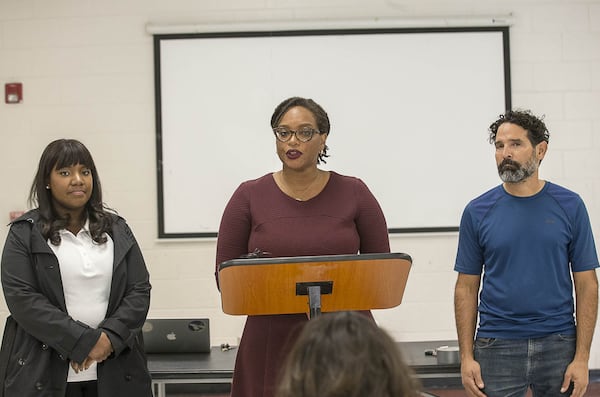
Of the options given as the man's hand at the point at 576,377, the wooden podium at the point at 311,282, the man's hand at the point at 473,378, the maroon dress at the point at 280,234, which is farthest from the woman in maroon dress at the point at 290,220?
the man's hand at the point at 576,377

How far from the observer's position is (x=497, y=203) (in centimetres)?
260

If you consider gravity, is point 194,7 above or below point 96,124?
above

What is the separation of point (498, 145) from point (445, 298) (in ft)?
8.58

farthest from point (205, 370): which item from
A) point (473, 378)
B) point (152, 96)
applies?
point (152, 96)

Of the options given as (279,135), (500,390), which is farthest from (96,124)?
(500,390)

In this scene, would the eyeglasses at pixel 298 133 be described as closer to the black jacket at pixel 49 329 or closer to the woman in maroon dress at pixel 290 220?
the woman in maroon dress at pixel 290 220

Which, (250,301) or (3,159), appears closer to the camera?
(250,301)

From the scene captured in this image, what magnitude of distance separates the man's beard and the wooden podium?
31.1 inches

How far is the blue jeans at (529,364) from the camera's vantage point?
248cm

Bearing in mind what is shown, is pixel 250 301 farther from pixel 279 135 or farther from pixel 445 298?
pixel 445 298

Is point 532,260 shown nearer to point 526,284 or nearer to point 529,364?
point 526,284

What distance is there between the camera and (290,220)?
7.47ft

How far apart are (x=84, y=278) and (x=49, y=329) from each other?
204mm

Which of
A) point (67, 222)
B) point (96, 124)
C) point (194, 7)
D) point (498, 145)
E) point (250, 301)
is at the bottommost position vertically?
point (250, 301)
